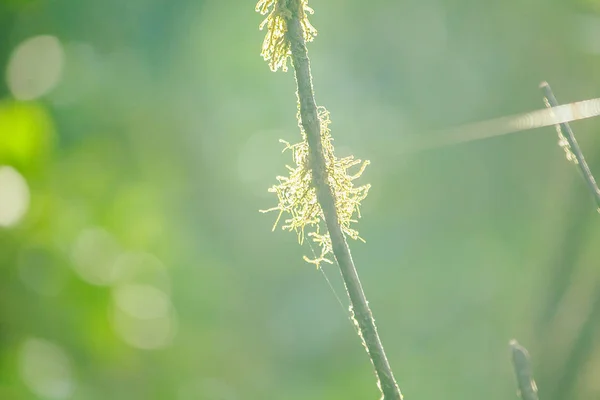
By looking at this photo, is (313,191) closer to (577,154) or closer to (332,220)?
(332,220)

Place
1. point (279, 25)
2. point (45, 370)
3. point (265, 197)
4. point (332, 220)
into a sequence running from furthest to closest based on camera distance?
point (265, 197), point (45, 370), point (279, 25), point (332, 220)

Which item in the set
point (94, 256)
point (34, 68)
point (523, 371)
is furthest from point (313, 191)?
point (34, 68)

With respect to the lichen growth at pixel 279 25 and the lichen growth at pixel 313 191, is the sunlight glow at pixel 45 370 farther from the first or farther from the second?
the lichen growth at pixel 279 25

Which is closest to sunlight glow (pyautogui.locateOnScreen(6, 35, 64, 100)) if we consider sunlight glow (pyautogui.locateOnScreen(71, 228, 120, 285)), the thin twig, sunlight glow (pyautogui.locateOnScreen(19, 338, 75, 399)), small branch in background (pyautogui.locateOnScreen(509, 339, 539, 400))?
sunlight glow (pyautogui.locateOnScreen(71, 228, 120, 285))

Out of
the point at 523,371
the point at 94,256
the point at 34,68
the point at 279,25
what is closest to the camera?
the point at 523,371

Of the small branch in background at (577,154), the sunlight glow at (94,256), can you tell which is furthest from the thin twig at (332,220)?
the sunlight glow at (94,256)

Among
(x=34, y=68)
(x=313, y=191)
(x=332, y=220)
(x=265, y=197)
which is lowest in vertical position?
(x=332, y=220)
